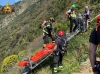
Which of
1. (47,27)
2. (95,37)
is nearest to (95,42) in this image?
(95,37)

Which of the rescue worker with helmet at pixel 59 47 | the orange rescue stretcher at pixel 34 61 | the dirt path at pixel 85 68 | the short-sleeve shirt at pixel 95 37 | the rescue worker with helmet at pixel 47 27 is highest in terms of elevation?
the short-sleeve shirt at pixel 95 37

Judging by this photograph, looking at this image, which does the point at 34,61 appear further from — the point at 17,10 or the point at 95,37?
the point at 17,10

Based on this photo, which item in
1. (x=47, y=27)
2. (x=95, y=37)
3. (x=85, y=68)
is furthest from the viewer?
(x=47, y=27)

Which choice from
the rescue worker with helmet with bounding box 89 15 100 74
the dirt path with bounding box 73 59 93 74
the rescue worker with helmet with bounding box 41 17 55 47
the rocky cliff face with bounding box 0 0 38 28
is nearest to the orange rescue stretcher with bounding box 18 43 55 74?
the dirt path with bounding box 73 59 93 74

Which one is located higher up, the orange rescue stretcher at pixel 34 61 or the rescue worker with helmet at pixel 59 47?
the rescue worker with helmet at pixel 59 47

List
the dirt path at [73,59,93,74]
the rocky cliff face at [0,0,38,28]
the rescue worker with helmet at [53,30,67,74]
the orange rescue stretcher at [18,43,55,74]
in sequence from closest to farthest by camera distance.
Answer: the dirt path at [73,59,93,74] < the rescue worker with helmet at [53,30,67,74] < the orange rescue stretcher at [18,43,55,74] < the rocky cliff face at [0,0,38,28]

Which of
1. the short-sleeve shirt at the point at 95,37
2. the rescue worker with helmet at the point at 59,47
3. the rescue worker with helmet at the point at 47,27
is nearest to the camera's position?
the short-sleeve shirt at the point at 95,37

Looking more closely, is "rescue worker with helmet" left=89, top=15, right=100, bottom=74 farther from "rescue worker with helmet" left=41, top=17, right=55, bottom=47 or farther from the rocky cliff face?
the rocky cliff face

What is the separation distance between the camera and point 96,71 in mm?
4352

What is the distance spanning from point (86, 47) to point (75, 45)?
0.58m

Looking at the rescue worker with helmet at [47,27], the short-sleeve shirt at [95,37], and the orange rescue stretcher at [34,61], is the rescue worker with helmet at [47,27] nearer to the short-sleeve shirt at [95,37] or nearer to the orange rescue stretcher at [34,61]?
the orange rescue stretcher at [34,61]

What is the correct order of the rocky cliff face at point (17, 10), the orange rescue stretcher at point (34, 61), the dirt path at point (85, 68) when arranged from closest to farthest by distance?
the dirt path at point (85, 68), the orange rescue stretcher at point (34, 61), the rocky cliff face at point (17, 10)

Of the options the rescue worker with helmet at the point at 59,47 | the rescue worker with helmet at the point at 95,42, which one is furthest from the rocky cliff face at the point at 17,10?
the rescue worker with helmet at the point at 95,42

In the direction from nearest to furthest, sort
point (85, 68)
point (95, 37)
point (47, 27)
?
point (95, 37), point (85, 68), point (47, 27)
